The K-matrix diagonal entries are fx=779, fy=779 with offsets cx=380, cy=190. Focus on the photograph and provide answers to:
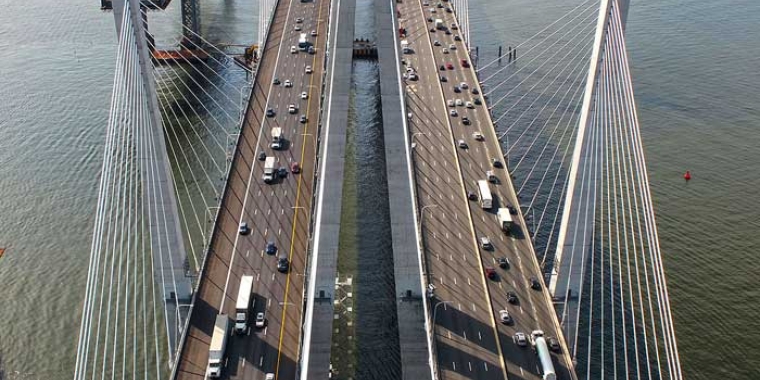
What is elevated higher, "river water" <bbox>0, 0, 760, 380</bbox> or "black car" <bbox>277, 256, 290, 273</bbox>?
"river water" <bbox>0, 0, 760, 380</bbox>

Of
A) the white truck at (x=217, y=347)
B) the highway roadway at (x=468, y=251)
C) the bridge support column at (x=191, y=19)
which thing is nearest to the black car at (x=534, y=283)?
the highway roadway at (x=468, y=251)

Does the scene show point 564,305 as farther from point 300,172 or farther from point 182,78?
point 182,78

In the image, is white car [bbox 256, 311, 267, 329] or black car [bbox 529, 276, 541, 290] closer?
white car [bbox 256, 311, 267, 329]

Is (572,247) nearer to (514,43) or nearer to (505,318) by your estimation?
(505,318)

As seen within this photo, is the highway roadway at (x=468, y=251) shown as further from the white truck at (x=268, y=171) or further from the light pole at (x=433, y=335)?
the white truck at (x=268, y=171)

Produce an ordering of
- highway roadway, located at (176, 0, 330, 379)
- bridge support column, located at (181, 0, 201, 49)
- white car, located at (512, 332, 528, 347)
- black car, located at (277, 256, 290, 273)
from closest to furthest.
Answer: highway roadway, located at (176, 0, 330, 379) → white car, located at (512, 332, 528, 347) → black car, located at (277, 256, 290, 273) → bridge support column, located at (181, 0, 201, 49)

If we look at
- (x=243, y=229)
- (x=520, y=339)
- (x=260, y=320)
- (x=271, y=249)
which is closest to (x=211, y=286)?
(x=271, y=249)

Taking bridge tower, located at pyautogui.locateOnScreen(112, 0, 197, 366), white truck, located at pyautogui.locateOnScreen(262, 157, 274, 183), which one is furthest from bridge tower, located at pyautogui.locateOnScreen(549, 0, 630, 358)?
bridge tower, located at pyautogui.locateOnScreen(112, 0, 197, 366)

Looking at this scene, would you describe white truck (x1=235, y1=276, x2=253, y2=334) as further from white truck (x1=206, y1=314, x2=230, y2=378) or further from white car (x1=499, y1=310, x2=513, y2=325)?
white car (x1=499, y1=310, x2=513, y2=325)
